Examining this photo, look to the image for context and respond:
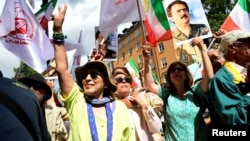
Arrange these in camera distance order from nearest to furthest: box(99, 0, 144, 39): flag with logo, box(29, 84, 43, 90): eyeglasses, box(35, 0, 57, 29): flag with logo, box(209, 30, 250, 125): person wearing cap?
box(209, 30, 250, 125): person wearing cap
box(29, 84, 43, 90): eyeglasses
box(99, 0, 144, 39): flag with logo
box(35, 0, 57, 29): flag with logo

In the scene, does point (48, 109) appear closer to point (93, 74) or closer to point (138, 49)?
point (93, 74)

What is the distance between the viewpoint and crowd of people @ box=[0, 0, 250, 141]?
2826mm

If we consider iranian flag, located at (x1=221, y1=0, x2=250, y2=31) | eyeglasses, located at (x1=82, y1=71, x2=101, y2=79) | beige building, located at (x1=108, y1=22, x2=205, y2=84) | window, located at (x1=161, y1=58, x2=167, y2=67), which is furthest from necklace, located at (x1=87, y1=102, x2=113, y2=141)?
window, located at (x1=161, y1=58, x2=167, y2=67)

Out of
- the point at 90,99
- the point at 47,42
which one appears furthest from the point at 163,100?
the point at 47,42

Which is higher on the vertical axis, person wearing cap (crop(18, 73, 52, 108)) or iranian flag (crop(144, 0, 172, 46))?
iranian flag (crop(144, 0, 172, 46))

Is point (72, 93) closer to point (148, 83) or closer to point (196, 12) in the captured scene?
point (148, 83)

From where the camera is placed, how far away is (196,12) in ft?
24.6

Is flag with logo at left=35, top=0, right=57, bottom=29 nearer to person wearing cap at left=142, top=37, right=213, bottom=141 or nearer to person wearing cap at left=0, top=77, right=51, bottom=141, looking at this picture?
person wearing cap at left=142, top=37, right=213, bottom=141

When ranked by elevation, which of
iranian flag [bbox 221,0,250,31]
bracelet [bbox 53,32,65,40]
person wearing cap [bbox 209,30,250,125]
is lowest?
person wearing cap [bbox 209,30,250,125]

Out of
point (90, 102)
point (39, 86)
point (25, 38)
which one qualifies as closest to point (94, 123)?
point (90, 102)

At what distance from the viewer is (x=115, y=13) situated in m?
6.66

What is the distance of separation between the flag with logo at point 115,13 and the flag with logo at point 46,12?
1443 mm

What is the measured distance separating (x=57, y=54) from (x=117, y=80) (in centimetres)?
111

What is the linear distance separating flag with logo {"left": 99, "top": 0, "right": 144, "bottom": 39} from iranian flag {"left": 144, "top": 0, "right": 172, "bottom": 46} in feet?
1.49
